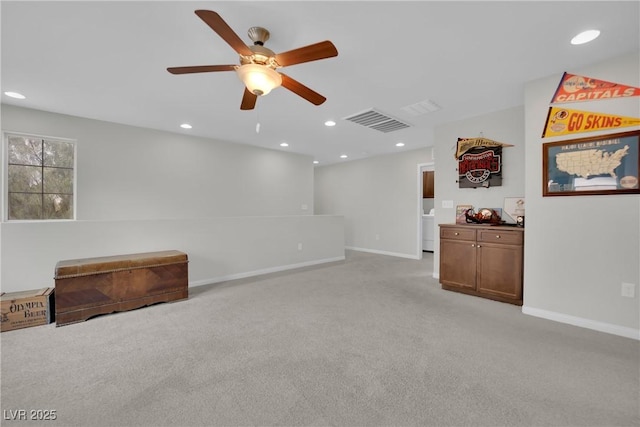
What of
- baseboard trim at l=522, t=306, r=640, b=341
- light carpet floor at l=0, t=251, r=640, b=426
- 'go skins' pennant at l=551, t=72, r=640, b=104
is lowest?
light carpet floor at l=0, t=251, r=640, b=426

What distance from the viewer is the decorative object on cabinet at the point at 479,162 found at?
3.65m

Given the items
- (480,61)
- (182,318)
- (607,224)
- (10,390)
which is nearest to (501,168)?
(607,224)

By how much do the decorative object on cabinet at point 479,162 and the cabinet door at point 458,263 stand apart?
0.95 meters

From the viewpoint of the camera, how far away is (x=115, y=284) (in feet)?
9.47

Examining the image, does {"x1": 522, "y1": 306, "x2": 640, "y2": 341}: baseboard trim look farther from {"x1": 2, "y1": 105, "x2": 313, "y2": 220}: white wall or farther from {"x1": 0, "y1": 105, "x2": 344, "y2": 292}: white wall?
{"x1": 2, "y1": 105, "x2": 313, "y2": 220}: white wall

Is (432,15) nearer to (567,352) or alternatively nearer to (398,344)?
(398,344)

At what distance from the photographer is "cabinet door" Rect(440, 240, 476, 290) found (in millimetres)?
3479

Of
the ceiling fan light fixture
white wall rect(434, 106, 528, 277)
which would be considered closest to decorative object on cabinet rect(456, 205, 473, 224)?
white wall rect(434, 106, 528, 277)

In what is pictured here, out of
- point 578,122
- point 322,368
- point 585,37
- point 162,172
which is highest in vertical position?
point 585,37

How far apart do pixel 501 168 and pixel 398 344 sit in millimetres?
2909

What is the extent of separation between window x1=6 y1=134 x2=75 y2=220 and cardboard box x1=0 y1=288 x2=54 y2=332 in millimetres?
1546

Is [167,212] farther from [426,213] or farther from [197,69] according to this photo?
[426,213]

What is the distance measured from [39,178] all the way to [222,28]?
4.17m

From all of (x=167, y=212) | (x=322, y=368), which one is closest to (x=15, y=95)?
(x=167, y=212)
